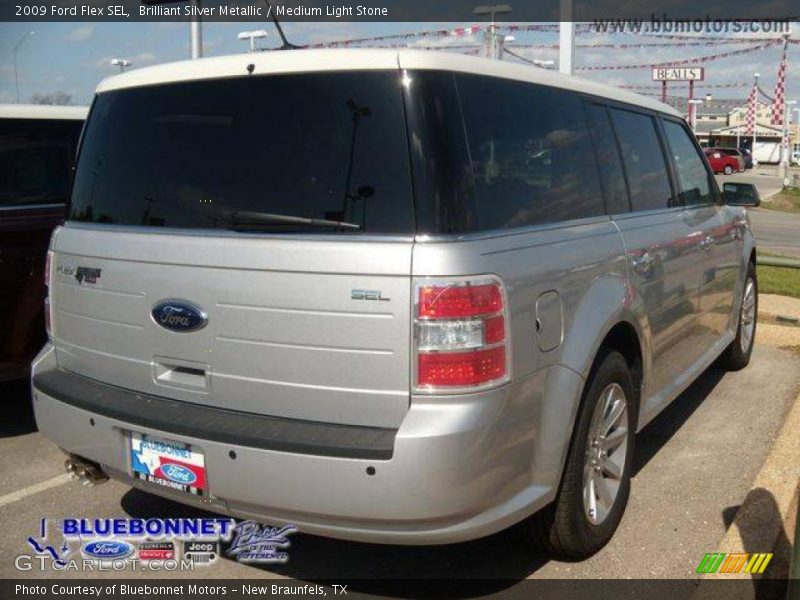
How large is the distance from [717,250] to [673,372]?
3.69ft

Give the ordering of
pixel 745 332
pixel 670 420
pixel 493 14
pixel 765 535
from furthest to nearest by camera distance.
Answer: pixel 493 14
pixel 745 332
pixel 670 420
pixel 765 535

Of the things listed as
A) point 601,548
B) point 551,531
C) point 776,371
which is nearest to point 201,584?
point 551,531

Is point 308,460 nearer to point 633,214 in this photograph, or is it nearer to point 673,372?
point 633,214

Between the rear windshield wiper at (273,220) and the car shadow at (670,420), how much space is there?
2.50 metres

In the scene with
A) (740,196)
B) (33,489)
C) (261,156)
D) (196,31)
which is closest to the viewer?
(261,156)

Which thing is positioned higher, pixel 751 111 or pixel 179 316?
pixel 751 111

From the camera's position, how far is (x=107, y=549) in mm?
3488

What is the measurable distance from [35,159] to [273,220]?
3.43 m

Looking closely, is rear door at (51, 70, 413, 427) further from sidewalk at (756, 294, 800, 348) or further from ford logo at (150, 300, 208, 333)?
sidewalk at (756, 294, 800, 348)

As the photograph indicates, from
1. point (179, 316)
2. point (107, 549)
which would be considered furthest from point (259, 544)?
point (179, 316)

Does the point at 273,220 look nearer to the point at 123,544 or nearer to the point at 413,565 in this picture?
the point at 413,565

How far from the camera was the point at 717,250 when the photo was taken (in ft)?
16.6

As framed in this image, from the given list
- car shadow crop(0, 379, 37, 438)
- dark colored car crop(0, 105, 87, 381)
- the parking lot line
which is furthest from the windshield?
car shadow crop(0, 379, 37, 438)

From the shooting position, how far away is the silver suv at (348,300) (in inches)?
100
